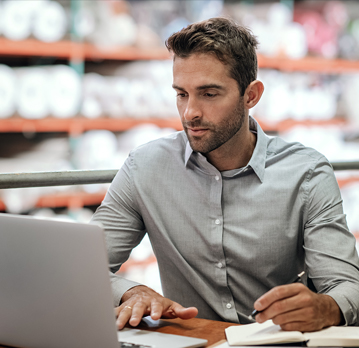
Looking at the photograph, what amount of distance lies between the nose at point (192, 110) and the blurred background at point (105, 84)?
4.84 ft

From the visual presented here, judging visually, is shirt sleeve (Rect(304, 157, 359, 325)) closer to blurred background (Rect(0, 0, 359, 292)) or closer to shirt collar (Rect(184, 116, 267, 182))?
shirt collar (Rect(184, 116, 267, 182))

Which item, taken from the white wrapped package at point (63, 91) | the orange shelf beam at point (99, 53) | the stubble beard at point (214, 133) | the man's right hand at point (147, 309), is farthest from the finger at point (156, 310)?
the white wrapped package at point (63, 91)

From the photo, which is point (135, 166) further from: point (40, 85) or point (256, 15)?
point (256, 15)

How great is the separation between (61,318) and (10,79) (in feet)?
6.09

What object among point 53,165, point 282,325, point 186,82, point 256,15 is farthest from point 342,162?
point 256,15

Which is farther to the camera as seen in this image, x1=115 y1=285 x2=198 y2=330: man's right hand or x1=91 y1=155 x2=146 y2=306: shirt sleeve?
x1=91 y1=155 x2=146 y2=306: shirt sleeve

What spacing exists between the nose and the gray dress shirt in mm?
106

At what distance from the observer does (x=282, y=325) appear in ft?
2.81

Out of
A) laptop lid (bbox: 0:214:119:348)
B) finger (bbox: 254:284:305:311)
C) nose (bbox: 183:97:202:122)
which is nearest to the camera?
laptop lid (bbox: 0:214:119:348)

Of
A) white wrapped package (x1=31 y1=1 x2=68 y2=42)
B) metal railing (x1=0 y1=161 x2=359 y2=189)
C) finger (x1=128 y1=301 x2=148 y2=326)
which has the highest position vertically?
white wrapped package (x1=31 y1=1 x2=68 y2=42)

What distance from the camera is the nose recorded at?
117 centimetres

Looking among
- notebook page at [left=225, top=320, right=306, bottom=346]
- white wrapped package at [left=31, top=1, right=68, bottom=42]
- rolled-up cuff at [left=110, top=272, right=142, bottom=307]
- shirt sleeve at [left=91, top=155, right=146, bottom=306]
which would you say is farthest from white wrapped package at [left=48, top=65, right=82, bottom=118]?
notebook page at [left=225, top=320, right=306, bottom=346]

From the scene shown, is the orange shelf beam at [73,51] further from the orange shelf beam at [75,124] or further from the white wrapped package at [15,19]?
the orange shelf beam at [75,124]

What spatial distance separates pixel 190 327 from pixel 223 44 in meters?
0.64
